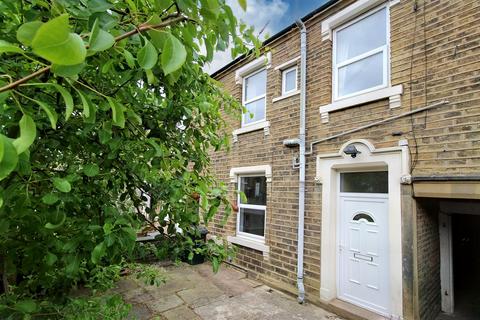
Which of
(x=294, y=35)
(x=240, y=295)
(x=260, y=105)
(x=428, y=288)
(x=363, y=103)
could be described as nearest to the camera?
(x=428, y=288)

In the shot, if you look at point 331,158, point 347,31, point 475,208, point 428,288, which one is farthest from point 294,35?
point 428,288

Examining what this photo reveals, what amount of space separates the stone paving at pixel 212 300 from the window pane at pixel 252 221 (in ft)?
3.43

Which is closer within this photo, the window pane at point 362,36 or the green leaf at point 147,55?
the green leaf at point 147,55

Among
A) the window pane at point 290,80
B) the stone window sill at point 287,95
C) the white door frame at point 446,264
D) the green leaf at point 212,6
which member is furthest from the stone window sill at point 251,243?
the green leaf at point 212,6

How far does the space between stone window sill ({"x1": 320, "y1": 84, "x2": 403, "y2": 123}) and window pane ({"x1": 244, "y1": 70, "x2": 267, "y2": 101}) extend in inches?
83.2

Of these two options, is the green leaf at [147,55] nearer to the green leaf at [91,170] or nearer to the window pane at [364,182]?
the green leaf at [91,170]

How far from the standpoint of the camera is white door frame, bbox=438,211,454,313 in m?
4.39

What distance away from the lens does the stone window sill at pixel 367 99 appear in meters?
3.95

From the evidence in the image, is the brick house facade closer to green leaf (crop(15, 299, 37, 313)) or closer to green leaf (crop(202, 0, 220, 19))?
green leaf (crop(202, 0, 220, 19))

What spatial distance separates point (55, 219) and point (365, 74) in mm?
4777

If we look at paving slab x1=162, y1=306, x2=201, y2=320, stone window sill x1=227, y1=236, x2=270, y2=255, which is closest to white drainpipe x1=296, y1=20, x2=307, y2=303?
stone window sill x1=227, y1=236, x2=270, y2=255

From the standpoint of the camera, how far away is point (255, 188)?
21.5 ft

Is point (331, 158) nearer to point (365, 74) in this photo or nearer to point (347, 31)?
point (365, 74)

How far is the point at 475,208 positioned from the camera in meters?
4.15
